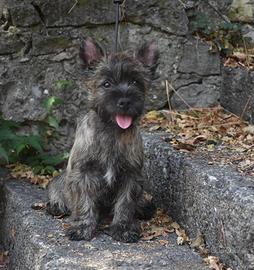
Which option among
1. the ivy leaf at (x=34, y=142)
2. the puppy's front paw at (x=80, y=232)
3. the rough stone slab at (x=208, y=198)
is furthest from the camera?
the ivy leaf at (x=34, y=142)

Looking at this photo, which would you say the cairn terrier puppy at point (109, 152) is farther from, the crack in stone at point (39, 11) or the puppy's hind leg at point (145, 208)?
the crack in stone at point (39, 11)

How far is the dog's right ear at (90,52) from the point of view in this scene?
5129 millimetres

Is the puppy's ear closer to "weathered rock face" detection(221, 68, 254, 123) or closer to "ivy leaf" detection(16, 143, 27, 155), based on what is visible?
"weathered rock face" detection(221, 68, 254, 123)

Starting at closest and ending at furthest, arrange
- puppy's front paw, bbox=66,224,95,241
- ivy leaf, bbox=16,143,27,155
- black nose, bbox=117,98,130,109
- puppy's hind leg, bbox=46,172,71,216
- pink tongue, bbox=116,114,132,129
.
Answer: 1. black nose, bbox=117,98,130,109
2. pink tongue, bbox=116,114,132,129
3. puppy's front paw, bbox=66,224,95,241
4. puppy's hind leg, bbox=46,172,71,216
5. ivy leaf, bbox=16,143,27,155

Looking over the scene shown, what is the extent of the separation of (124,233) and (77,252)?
0.45 m

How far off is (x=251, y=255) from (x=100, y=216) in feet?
5.32

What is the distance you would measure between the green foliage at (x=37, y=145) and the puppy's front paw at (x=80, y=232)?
62.6 inches

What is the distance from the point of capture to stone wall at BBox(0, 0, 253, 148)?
666 cm

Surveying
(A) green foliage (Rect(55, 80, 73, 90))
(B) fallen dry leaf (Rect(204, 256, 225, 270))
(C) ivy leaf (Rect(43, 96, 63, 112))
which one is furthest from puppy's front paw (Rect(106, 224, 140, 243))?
(A) green foliage (Rect(55, 80, 73, 90))

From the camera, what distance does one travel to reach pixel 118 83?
496 cm

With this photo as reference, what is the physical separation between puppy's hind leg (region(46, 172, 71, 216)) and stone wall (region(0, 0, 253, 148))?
3.85ft

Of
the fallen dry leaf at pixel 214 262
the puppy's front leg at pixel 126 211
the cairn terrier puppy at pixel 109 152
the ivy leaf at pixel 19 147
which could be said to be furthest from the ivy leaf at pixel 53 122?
the fallen dry leaf at pixel 214 262

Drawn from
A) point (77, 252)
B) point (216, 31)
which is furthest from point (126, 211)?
point (216, 31)

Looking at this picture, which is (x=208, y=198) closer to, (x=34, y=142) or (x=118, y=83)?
(x=118, y=83)
